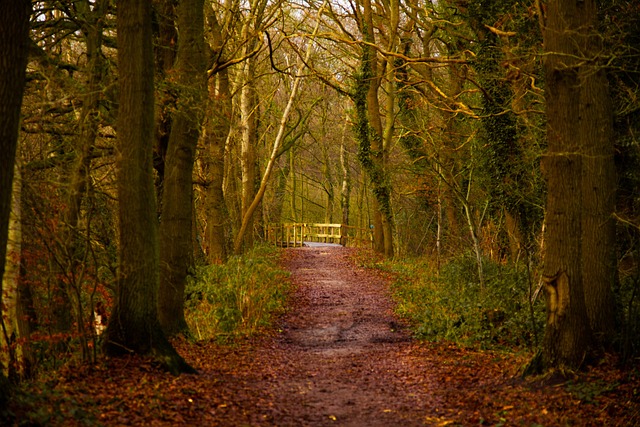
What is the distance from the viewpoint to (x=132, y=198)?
828 cm

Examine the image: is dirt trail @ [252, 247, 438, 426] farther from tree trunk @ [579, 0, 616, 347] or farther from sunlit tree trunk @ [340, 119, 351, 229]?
sunlit tree trunk @ [340, 119, 351, 229]

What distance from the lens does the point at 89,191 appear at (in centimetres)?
786

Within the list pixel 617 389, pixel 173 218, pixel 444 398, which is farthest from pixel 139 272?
pixel 617 389

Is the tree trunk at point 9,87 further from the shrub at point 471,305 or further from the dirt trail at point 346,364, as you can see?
the shrub at point 471,305

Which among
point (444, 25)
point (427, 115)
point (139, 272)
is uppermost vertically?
point (444, 25)

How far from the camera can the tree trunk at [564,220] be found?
8.58 m

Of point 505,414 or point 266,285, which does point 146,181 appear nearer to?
point 505,414

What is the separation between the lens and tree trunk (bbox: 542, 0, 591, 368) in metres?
8.58

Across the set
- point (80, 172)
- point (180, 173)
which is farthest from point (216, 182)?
point (80, 172)

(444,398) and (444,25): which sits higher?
(444,25)

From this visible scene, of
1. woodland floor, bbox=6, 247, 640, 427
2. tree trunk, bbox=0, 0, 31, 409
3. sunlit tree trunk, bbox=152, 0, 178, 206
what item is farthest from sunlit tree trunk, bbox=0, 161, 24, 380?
sunlit tree trunk, bbox=152, 0, 178, 206

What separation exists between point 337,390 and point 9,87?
19.5 ft

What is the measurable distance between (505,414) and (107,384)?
459cm

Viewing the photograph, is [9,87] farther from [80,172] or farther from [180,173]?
[180,173]
